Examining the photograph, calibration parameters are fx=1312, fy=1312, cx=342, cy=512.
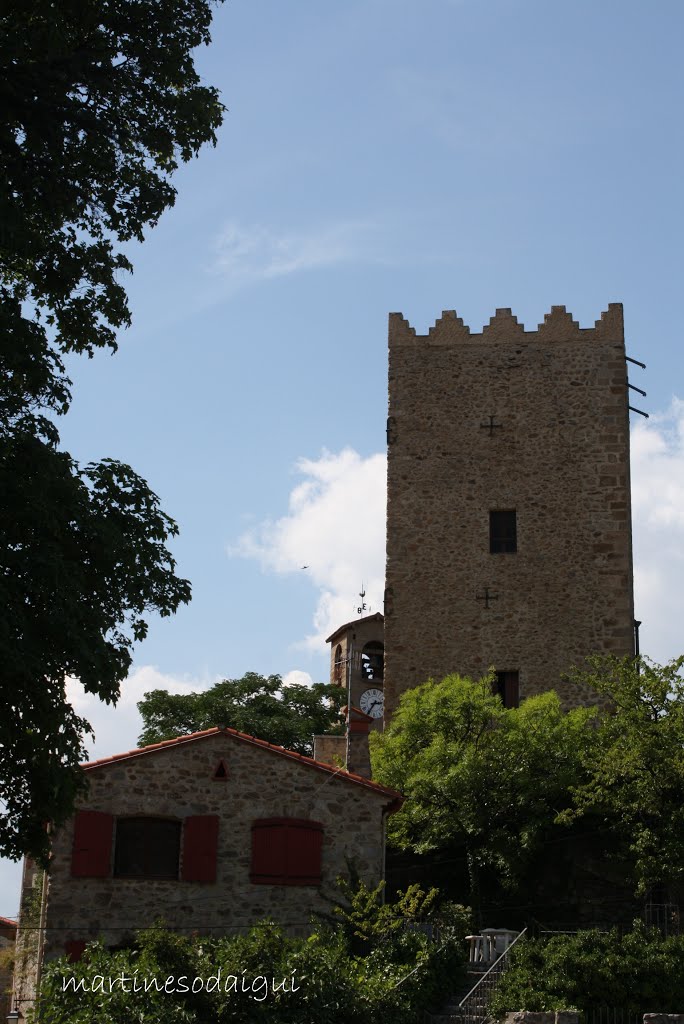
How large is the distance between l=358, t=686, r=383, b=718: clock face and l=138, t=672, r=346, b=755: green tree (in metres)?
0.93

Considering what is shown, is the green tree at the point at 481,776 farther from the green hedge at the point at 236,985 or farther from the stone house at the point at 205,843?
the green hedge at the point at 236,985

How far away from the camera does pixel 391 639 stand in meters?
27.9

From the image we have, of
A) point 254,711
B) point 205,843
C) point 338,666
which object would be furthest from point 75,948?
point 338,666

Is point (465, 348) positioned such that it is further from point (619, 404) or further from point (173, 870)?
point (173, 870)

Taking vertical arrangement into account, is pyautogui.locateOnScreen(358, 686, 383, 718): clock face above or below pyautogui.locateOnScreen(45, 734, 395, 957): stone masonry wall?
above

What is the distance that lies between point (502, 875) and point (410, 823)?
1.78 meters

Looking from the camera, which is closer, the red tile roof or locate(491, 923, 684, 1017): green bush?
locate(491, 923, 684, 1017): green bush

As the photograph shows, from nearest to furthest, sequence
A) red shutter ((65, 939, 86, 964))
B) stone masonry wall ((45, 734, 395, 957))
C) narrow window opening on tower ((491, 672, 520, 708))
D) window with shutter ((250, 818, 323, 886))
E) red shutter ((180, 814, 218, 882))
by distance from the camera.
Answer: red shutter ((65, 939, 86, 964)) → stone masonry wall ((45, 734, 395, 957)) → red shutter ((180, 814, 218, 882)) → window with shutter ((250, 818, 323, 886)) → narrow window opening on tower ((491, 672, 520, 708))

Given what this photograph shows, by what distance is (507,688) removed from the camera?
2733 centimetres

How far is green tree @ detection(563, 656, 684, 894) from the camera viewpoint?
20.2 metres

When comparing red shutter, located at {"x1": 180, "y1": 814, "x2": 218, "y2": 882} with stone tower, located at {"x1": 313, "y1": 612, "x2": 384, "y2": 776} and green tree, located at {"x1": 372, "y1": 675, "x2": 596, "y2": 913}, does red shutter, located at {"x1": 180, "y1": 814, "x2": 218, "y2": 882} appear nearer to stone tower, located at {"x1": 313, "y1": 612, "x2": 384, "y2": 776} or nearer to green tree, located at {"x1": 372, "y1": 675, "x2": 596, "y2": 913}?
green tree, located at {"x1": 372, "y1": 675, "x2": 596, "y2": 913}

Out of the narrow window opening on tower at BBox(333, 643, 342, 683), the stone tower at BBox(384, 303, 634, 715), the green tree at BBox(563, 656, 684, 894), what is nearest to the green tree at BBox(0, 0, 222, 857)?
the green tree at BBox(563, 656, 684, 894)

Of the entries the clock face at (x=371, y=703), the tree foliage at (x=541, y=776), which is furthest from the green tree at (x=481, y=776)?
the clock face at (x=371, y=703)

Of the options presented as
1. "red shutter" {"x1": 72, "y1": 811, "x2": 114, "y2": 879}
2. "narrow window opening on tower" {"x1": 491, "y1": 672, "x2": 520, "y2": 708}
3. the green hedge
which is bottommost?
the green hedge
